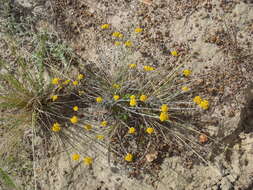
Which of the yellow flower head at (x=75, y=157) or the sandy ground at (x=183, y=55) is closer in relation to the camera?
the yellow flower head at (x=75, y=157)

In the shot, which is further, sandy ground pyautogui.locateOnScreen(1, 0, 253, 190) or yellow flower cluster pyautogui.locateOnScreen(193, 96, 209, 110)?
sandy ground pyautogui.locateOnScreen(1, 0, 253, 190)

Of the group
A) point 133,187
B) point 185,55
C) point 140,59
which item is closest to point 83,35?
point 140,59

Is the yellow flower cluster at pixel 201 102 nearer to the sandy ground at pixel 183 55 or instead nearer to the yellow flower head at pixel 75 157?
the sandy ground at pixel 183 55

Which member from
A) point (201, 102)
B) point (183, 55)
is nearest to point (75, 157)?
point (201, 102)

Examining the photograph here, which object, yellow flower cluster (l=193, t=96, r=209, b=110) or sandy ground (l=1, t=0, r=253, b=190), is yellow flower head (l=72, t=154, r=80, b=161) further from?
yellow flower cluster (l=193, t=96, r=209, b=110)

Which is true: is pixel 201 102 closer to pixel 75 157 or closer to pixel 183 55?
pixel 183 55

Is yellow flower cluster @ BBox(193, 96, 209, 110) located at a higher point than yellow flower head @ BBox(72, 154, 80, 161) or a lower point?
higher

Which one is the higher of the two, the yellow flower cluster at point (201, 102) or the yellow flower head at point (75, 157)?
the yellow flower cluster at point (201, 102)

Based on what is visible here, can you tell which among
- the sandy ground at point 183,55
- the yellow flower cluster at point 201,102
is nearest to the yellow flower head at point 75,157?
the sandy ground at point 183,55

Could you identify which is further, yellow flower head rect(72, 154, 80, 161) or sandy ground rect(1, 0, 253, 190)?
sandy ground rect(1, 0, 253, 190)

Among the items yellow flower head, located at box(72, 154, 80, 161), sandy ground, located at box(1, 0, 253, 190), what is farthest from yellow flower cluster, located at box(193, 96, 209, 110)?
yellow flower head, located at box(72, 154, 80, 161)
